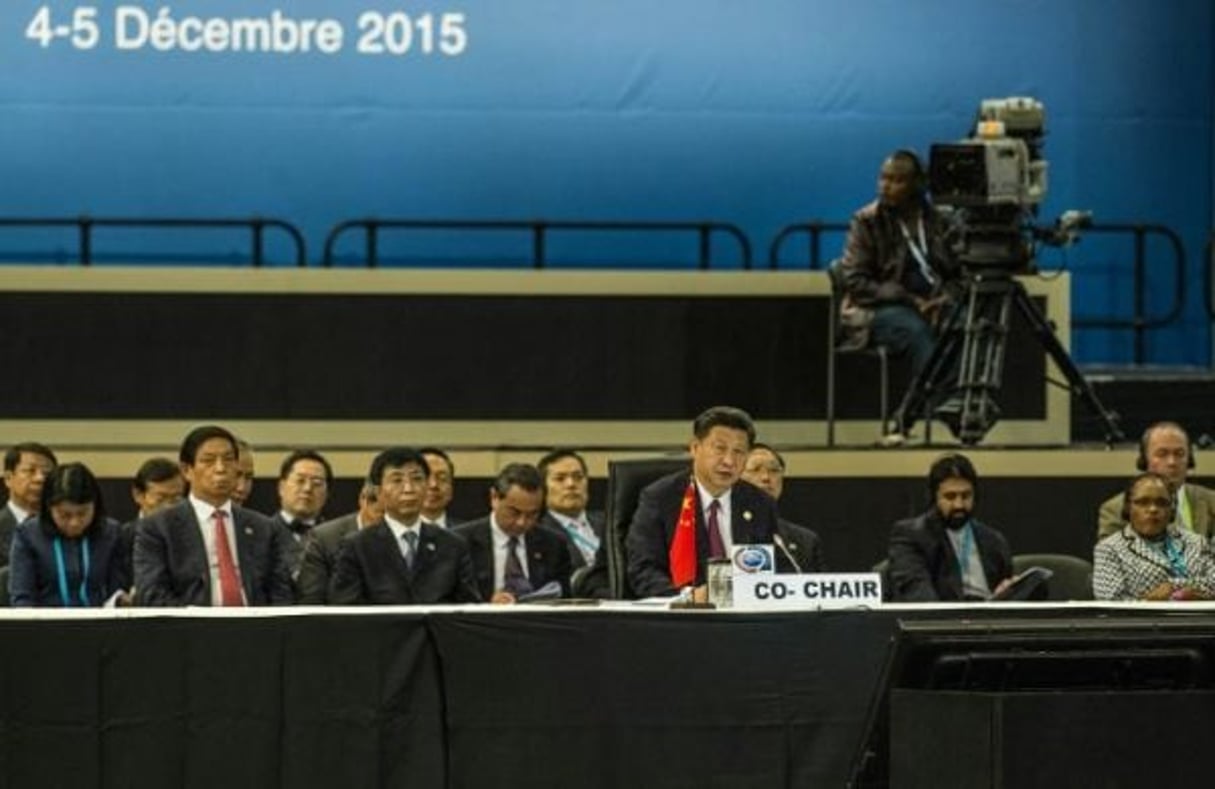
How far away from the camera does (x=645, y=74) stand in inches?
643

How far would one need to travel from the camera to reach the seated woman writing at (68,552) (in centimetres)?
1087

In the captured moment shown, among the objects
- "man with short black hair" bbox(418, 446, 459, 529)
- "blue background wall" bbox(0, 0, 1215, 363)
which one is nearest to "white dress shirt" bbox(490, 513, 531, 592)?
"man with short black hair" bbox(418, 446, 459, 529)

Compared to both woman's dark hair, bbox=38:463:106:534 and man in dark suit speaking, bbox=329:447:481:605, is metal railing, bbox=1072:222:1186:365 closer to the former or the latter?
man in dark suit speaking, bbox=329:447:481:605

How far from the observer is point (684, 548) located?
10117mm

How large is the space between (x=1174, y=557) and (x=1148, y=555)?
11 cm

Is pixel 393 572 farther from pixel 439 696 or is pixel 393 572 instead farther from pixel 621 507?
pixel 439 696

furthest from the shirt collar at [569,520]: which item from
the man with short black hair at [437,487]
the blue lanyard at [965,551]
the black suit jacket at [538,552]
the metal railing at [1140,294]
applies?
the metal railing at [1140,294]

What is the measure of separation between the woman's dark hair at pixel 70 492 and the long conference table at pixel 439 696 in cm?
217

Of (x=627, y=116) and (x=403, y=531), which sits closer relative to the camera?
(x=403, y=531)

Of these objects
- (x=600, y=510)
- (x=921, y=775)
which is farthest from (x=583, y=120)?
(x=921, y=775)

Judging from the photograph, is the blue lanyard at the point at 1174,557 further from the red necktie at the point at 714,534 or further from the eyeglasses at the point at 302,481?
the eyeglasses at the point at 302,481

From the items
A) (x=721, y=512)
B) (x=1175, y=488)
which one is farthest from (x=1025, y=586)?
(x=1175, y=488)

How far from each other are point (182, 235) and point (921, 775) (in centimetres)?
1017

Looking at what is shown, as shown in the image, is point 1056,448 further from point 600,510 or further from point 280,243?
point 280,243
